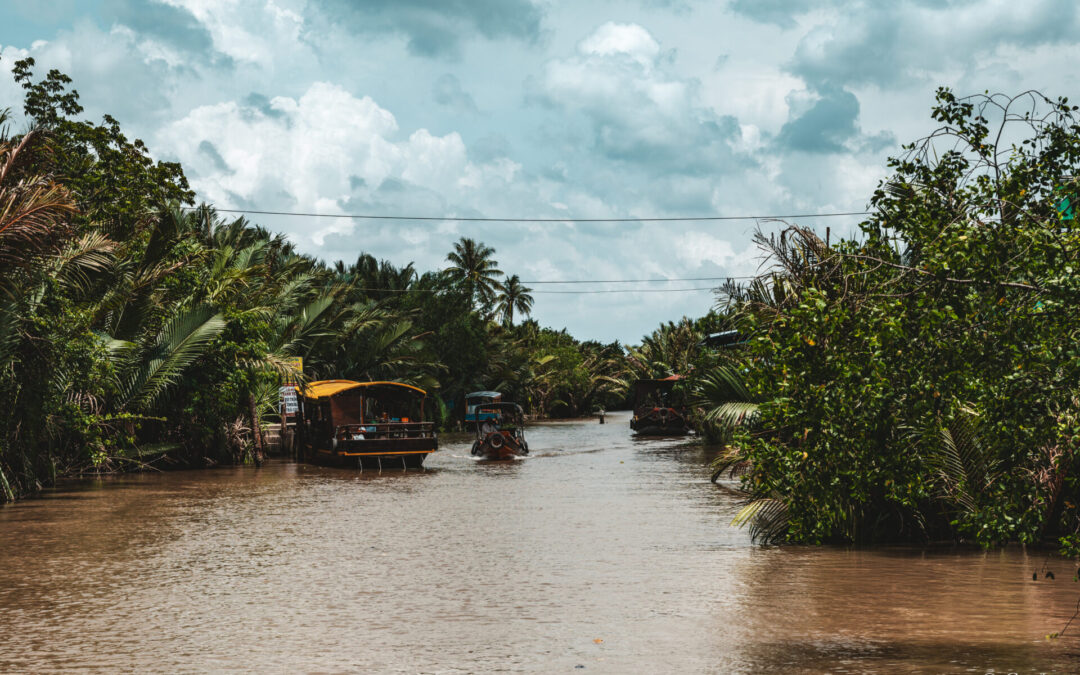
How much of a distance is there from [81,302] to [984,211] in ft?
65.5

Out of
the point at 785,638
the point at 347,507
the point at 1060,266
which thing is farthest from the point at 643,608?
the point at 347,507

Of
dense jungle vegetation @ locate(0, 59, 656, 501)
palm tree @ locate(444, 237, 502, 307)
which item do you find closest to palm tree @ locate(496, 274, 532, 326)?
palm tree @ locate(444, 237, 502, 307)

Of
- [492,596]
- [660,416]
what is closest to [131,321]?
[492,596]

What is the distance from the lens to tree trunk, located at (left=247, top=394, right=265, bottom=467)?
2917cm

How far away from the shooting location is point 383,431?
2761 centimetres

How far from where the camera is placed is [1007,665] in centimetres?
681

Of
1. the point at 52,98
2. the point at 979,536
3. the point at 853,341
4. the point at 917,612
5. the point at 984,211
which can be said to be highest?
the point at 52,98

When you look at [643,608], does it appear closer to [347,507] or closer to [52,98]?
[347,507]

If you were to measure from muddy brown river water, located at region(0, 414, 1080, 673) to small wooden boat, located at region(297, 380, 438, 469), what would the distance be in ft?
29.8

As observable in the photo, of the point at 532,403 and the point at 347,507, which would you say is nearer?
the point at 347,507

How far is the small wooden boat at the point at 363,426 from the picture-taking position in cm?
2714

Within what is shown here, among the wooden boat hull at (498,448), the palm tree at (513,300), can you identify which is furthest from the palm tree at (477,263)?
the wooden boat hull at (498,448)

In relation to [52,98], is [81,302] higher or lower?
lower

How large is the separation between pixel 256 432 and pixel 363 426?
13.3 feet
